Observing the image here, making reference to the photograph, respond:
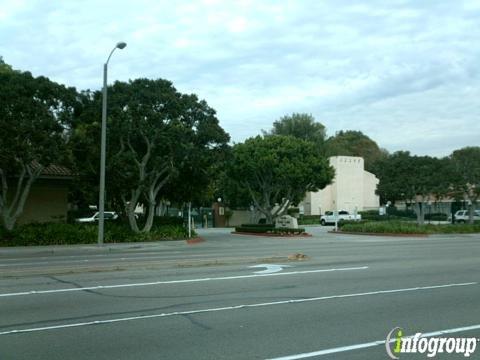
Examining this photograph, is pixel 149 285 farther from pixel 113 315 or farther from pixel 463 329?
pixel 463 329

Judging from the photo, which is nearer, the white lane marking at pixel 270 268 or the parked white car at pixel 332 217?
the white lane marking at pixel 270 268

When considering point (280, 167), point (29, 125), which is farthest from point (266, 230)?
point (29, 125)

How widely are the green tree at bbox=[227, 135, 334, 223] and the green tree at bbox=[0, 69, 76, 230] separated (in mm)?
15464

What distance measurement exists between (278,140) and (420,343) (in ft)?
115

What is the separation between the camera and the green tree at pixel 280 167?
4003 centimetres

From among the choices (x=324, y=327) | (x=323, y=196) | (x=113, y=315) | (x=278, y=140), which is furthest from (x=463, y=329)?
(x=323, y=196)

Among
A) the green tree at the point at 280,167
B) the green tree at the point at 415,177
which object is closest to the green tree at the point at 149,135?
the green tree at the point at 280,167

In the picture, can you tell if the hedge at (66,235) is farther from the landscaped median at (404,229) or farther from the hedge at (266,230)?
the landscaped median at (404,229)

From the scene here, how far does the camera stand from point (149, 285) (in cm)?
1151

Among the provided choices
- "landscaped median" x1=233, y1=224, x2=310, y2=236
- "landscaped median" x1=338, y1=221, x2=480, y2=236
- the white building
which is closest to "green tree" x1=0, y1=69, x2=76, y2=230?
"landscaped median" x1=233, y1=224, x2=310, y2=236

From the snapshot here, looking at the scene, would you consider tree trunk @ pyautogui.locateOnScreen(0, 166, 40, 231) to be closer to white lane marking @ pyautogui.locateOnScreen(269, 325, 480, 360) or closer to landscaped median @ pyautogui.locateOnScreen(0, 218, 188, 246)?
landscaped median @ pyautogui.locateOnScreen(0, 218, 188, 246)

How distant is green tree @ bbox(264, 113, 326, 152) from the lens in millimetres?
73312

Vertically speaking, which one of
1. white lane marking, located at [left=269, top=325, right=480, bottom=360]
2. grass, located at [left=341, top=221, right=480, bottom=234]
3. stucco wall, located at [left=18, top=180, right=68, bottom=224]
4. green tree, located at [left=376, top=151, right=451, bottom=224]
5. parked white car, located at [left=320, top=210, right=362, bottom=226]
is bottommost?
white lane marking, located at [left=269, top=325, right=480, bottom=360]

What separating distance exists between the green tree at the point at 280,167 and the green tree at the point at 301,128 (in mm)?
30625
